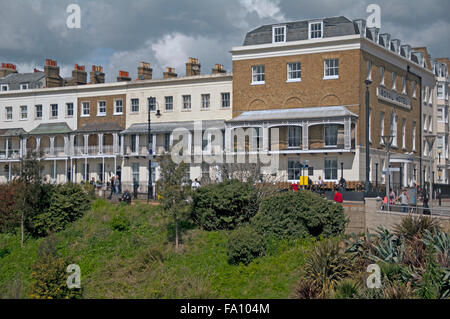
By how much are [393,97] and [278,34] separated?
9849 mm

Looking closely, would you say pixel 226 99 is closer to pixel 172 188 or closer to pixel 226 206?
pixel 226 206

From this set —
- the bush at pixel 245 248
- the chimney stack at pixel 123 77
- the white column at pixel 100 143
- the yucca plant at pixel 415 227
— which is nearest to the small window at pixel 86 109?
the white column at pixel 100 143

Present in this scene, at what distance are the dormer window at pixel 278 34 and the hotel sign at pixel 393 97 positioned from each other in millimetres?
7581

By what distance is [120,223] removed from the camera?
108 feet

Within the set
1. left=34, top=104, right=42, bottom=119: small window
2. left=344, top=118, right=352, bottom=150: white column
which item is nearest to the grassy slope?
left=344, top=118, right=352, bottom=150: white column

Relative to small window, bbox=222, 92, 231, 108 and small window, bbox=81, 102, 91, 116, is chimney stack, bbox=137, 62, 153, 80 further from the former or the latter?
small window, bbox=222, 92, 231, 108

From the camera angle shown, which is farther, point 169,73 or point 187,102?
point 169,73

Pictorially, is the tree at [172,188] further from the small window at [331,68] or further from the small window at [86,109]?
the small window at [86,109]

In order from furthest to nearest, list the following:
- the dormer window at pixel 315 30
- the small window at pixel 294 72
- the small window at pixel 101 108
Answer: the small window at pixel 101 108 → the small window at pixel 294 72 → the dormer window at pixel 315 30

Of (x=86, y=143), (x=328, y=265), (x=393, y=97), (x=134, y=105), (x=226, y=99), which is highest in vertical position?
(x=393, y=97)

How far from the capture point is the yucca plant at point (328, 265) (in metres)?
22.7

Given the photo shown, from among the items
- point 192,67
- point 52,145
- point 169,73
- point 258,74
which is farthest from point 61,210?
point 52,145

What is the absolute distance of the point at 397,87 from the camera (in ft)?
168

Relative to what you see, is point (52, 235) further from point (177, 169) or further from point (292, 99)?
point (292, 99)
